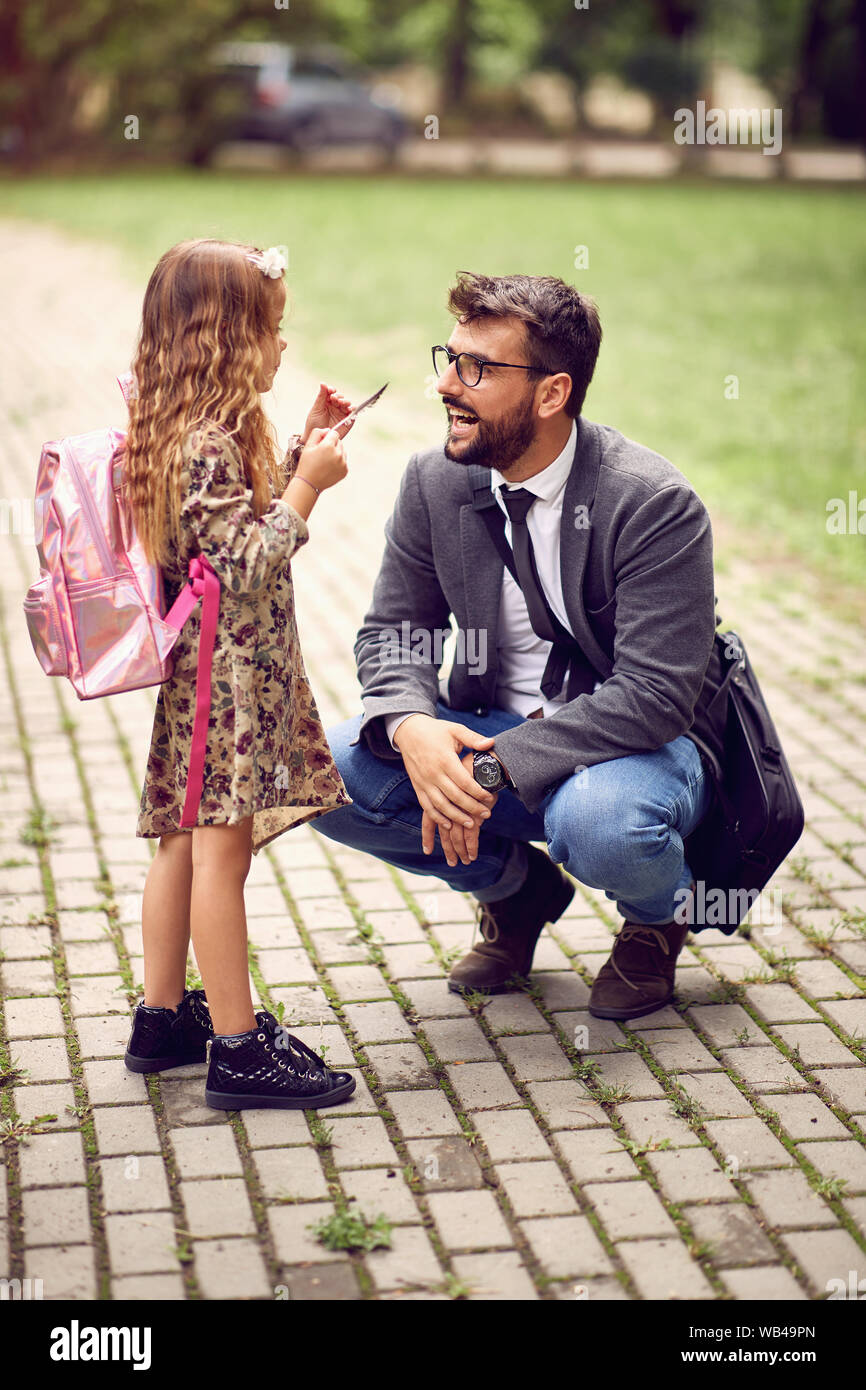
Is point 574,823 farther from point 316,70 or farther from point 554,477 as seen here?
point 316,70

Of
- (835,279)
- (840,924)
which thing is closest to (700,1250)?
(840,924)

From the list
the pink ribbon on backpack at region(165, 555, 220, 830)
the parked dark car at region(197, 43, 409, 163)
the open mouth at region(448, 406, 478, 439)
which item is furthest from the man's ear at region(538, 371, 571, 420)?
the parked dark car at region(197, 43, 409, 163)

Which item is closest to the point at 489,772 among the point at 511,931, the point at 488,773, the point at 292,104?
the point at 488,773

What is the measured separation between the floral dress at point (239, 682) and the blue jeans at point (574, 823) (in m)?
0.22

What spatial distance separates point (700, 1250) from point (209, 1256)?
862 millimetres

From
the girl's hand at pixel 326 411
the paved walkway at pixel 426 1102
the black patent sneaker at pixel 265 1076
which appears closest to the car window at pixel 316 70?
the paved walkway at pixel 426 1102

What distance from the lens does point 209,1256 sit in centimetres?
267

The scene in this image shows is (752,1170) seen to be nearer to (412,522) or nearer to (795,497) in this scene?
(412,522)

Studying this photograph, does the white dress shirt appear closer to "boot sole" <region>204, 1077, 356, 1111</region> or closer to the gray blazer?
the gray blazer

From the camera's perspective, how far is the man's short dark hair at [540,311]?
328 cm

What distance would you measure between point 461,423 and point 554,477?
0.25 m

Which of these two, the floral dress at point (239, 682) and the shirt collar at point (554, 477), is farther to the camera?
the shirt collar at point (554, 477)

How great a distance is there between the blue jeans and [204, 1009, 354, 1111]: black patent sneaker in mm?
545

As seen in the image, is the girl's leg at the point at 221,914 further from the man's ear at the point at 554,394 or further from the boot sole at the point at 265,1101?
the man's ear at the point at 554,394
